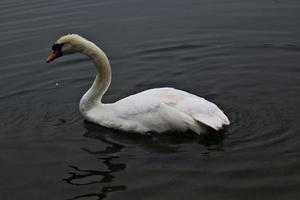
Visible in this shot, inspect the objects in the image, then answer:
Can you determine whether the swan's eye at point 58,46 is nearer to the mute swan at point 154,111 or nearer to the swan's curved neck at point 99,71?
the mute swan at point 154,111

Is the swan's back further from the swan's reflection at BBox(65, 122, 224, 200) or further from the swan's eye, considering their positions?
the swan's eye

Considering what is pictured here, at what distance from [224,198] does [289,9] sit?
9089 millimetres

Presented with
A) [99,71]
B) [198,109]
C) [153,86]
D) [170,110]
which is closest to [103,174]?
[170,110]

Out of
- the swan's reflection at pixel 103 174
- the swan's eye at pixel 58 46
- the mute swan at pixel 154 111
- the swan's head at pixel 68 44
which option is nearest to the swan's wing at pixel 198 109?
the mute swan at pixel 154 111

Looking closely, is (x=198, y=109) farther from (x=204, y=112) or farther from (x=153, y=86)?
(x=153, y=86)

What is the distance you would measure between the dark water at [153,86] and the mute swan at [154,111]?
184mm

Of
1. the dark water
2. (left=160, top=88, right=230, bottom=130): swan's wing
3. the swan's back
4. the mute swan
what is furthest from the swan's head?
(left=160, top=88, right=230, bottom=130): swan's wing

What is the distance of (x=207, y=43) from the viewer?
13211 mm

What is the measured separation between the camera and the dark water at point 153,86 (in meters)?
7.60

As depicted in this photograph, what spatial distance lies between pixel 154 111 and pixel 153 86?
2.42 m

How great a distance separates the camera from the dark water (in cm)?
760

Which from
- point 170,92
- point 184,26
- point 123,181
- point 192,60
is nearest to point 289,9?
point 184,26

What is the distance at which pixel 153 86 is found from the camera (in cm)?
1128

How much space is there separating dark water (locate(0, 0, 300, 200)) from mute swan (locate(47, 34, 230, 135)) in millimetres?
184
